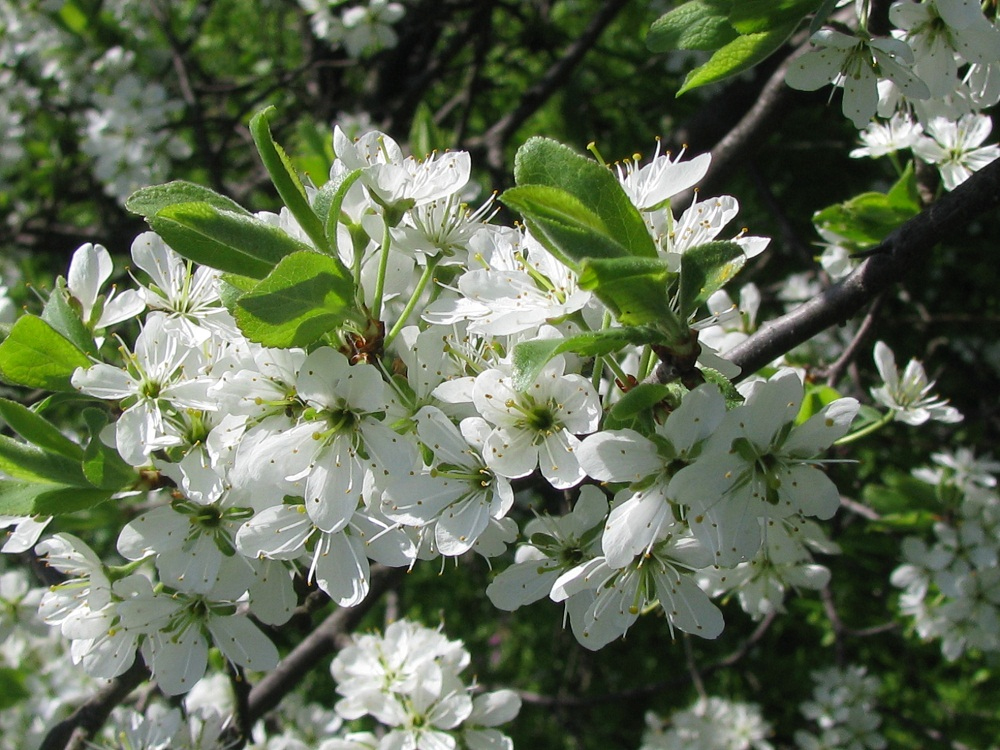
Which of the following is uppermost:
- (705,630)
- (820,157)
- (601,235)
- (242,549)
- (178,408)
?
(601,235)

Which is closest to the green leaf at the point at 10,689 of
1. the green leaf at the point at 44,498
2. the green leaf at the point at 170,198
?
the green leaf at the point at 44,498

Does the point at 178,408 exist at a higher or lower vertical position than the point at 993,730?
higher

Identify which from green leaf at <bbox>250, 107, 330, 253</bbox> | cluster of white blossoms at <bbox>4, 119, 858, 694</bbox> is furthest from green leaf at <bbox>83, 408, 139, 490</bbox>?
green leaf at <bbox>250, 107, 330, 253</bbox>

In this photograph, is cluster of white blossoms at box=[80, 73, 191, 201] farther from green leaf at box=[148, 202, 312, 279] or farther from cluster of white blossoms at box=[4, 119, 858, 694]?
green leaf at box=[148, 202, 312, 279]

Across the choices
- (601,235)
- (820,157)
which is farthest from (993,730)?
(601,235)

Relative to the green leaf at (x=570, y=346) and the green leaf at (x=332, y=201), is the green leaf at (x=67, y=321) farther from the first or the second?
the green leaf at (x=570, y=346)

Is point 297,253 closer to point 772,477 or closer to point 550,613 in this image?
point 772,477

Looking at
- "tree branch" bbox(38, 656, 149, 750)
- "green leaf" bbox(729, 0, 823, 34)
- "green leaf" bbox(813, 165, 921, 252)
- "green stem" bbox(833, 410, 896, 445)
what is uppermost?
"green leaf" bbox(729, 0, 823, 34)
